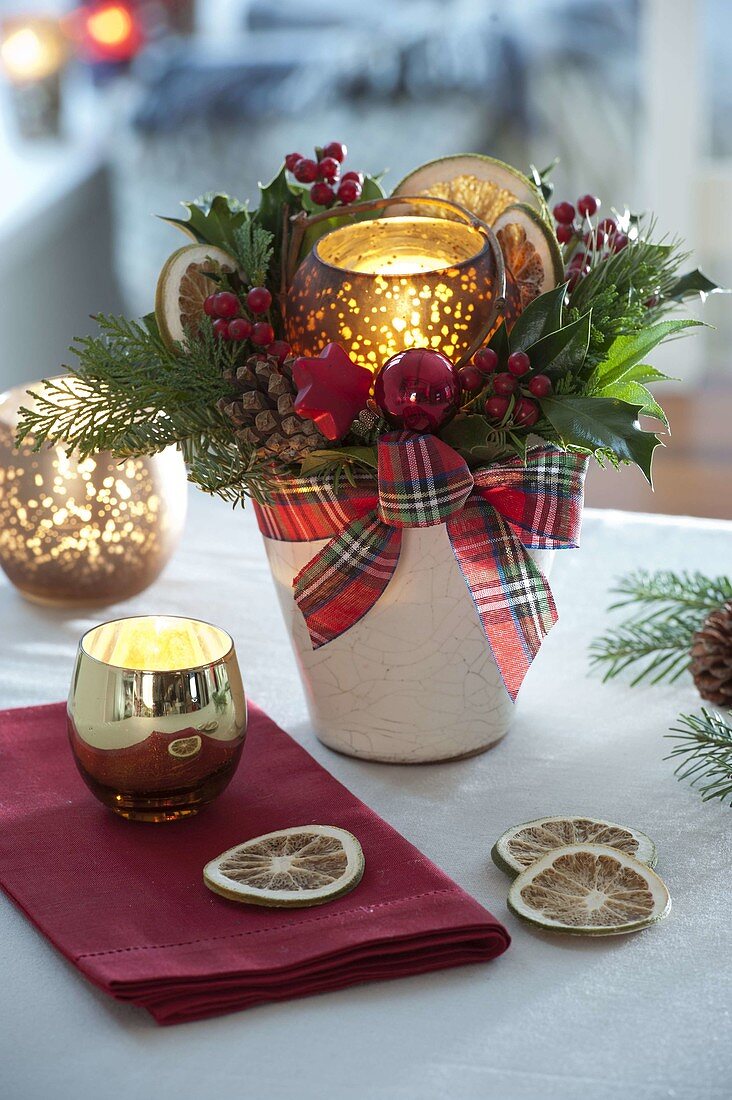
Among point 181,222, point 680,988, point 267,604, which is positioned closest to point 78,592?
point 267,604

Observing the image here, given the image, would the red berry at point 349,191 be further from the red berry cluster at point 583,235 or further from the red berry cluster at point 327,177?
the red berry cluster at point 583,235

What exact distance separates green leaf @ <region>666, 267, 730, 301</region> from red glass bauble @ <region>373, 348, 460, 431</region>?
18cm

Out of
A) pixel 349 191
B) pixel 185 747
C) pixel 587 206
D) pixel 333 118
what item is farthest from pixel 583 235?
pixel 333 118

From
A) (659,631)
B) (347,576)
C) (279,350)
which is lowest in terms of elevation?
(659,631)

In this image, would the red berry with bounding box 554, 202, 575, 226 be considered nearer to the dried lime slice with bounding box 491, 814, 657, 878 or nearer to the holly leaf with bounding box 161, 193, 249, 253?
the holly leaf with bounding box 161, 193, 249, 253

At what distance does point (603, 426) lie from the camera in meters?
0.56

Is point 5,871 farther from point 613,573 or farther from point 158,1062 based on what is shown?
point 613,573

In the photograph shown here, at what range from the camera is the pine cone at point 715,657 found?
26.4 inches

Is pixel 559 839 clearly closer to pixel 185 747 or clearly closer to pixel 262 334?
pixel 185 747

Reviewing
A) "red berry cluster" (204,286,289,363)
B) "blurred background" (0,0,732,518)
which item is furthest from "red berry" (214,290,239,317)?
"blurred background" (0,0,732,518)

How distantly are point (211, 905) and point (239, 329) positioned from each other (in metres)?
0.27

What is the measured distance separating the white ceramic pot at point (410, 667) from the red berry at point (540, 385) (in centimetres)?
8

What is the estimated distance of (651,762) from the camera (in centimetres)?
65

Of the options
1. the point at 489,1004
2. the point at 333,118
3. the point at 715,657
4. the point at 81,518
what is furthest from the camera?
the point at 333,118
